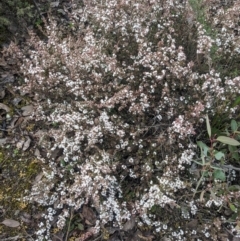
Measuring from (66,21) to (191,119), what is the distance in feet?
5.92

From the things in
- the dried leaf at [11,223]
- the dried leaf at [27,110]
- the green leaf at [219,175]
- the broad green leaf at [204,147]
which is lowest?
the dried leaf at [11,223]

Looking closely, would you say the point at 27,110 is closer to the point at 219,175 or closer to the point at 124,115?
the point at 124,115

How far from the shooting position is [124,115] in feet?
8.39

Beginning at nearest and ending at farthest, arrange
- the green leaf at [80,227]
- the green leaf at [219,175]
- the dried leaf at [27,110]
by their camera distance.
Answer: the green leaf at [219,175]
the green leaf at [80,227]
the dried leaf at [27,110]

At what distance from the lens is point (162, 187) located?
2215 mm

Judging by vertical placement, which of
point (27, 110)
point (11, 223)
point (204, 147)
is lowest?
point (11, 223)

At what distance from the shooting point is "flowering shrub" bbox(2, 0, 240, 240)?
2.31 meters

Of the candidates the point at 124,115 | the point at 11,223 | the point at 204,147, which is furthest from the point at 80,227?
the point at 204,147

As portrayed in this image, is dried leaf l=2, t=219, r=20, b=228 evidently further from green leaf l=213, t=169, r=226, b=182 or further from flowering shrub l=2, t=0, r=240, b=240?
green leaf l=213, t=169, r=226, b=182

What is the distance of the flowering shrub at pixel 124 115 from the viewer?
91.1 inches

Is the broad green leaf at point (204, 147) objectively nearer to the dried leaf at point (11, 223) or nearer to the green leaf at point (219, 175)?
the green leaf at point (219, 175)

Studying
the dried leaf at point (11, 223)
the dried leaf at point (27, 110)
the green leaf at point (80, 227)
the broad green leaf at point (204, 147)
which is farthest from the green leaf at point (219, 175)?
the dried leaf at point (27, 110)

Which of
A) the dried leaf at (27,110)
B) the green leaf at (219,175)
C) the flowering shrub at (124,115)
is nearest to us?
the green leaf at (219,175)

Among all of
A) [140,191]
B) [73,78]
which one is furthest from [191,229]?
[73,78]
